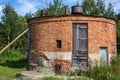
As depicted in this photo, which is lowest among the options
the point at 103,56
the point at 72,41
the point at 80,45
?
the point at 103,56

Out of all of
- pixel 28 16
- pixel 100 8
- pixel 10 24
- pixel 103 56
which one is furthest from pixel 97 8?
pixel 103 56

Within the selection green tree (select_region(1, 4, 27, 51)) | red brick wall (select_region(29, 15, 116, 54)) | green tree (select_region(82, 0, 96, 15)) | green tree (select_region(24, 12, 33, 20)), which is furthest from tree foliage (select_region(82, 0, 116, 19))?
red brick wall (select_region(29, 15, 116, 54))

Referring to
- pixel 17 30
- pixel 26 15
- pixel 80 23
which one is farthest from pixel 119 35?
pixel 26 15

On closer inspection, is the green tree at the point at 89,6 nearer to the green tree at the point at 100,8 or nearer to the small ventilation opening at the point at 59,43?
the green tree at the point at 100,8

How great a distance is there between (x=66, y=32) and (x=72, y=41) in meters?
0.68

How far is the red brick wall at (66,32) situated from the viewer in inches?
680

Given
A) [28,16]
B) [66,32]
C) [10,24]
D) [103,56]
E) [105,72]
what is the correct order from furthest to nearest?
[28,16] → [10,24] → [103,56] → [66,32] → [105,72]

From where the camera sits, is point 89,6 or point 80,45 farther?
point 89,6

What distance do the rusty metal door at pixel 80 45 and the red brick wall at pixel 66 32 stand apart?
267 millimetres

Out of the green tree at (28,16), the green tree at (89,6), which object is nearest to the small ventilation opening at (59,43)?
the green tree at (89,6)

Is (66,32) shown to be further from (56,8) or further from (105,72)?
(56,8)

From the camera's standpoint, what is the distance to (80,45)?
17438mm

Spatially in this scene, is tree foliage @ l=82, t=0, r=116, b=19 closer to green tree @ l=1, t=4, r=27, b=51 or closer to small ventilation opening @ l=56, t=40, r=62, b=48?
green tree @ l=1, t=4, r=27, b=51

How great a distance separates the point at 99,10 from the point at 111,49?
872 inches
